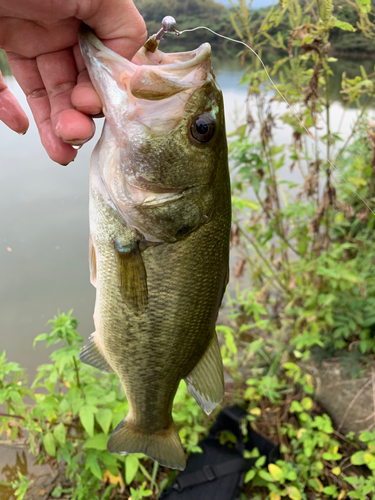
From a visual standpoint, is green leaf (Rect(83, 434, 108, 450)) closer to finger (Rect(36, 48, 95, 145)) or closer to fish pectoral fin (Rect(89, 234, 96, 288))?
fish pectoral fin (Rect(89, 234, 96, 288))

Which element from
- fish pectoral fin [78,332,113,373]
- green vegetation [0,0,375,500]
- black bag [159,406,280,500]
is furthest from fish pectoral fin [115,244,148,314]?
black bag [159,406,280,500]

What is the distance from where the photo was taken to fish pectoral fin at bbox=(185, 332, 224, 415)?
4.29 ft

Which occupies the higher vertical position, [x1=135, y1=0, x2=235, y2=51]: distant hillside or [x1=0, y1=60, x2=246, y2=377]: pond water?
[x1=135, y1=0, x2=235, y2=51]: distant hillside

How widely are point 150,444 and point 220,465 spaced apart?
102cm

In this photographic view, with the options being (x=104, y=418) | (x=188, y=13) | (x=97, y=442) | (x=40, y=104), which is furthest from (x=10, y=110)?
(x=188, y=13)

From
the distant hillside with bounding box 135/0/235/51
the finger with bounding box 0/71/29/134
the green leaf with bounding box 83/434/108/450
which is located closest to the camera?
the finger with bounding box 0/71/29/134

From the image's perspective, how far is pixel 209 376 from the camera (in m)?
1.32

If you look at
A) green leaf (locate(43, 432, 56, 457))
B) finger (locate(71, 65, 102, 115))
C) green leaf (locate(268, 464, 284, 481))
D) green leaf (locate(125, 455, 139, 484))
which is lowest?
green leaf (locate(268, 464, 284, 481))

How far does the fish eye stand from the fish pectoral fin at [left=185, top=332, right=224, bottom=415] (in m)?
0.72

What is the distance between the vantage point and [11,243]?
13.7 ft

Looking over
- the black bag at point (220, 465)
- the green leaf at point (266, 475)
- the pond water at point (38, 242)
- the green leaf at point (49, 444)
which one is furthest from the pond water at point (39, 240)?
the green leaf at point (266, 475)

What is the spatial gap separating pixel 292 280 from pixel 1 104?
7.24ft

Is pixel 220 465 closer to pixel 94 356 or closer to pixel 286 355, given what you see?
pixel 286 355

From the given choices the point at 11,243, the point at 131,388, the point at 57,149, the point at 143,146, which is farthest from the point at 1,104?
the point at 11,243
